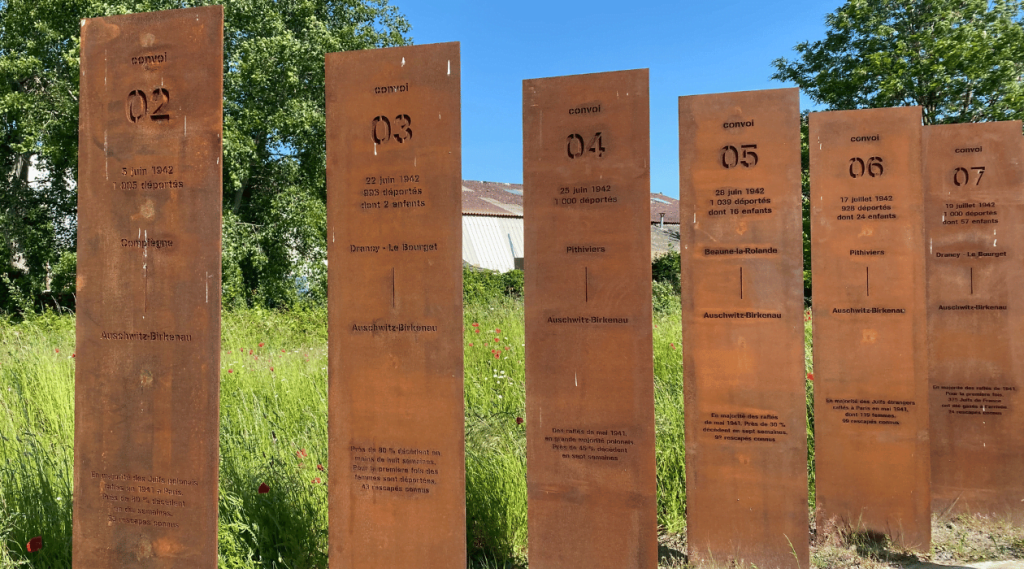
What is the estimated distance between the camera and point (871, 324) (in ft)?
12.4

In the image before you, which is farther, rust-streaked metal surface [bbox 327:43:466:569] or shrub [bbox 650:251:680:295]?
shrub [bbox 650:251:680:295]

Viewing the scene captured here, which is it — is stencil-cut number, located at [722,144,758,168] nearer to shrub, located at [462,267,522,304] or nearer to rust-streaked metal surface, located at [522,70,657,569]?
rust-streaked metal surface, located at [522,70,657,569]

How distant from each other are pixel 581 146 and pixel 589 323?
2.72ft

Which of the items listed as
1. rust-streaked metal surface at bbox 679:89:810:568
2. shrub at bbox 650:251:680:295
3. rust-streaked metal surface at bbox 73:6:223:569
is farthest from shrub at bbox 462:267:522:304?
rust-streaked metal surface at bbox 73:6:223:569

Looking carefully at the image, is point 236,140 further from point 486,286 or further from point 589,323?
point 589,323

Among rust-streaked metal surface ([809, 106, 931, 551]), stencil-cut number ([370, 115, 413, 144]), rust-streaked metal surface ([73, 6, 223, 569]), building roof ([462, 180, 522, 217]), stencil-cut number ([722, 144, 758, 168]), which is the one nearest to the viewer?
rust-streaked metal surface ([73, 6, 223, 569])

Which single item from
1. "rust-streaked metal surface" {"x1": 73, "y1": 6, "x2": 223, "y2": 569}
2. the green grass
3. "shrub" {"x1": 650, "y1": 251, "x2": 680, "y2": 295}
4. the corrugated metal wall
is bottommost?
the green grass

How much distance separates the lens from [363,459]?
9.42 ft

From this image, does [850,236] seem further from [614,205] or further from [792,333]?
[614,205]

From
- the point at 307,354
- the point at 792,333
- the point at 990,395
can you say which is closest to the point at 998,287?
the point at 990,395

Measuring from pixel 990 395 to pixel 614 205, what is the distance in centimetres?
331

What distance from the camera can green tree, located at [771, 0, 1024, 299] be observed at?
52.6ft

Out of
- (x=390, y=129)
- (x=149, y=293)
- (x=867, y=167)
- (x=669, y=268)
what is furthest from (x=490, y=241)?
(x=149, y=293)

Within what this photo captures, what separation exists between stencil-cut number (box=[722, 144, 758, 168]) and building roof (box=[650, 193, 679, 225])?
25.5 metres
